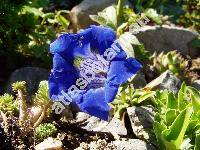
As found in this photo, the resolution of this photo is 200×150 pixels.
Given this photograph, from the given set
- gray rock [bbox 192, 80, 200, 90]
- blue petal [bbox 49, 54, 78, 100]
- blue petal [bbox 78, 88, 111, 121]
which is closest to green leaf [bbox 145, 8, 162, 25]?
gray rock [bbox 192, 80, 200, 90]

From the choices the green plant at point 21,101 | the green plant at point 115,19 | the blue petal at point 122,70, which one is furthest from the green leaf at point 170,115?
the green plant at point 115,19

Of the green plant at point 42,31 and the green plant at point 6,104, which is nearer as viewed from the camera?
the green plant at point 6,104

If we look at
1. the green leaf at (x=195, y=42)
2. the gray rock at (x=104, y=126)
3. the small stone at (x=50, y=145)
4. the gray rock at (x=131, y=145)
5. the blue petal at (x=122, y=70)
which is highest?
the blue petal at (x=122, y=70)

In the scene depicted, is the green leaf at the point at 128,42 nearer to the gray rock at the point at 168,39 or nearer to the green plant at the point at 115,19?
the green plant at the point at 115,19

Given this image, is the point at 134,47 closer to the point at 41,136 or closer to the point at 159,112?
the point at 159,112

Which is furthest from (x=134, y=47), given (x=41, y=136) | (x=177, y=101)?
(x=41, y=136)

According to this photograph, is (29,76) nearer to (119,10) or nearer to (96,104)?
(119,10)
